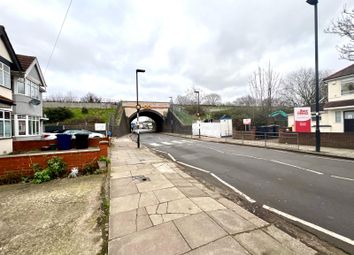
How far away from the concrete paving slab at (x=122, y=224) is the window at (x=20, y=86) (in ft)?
64.4

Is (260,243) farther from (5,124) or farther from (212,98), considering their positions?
(212,98)

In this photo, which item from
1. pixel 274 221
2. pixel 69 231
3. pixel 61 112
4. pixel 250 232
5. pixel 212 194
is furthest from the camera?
pixel 61 112

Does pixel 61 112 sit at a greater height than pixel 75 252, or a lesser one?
greater

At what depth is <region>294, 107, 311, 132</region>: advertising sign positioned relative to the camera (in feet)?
48.4

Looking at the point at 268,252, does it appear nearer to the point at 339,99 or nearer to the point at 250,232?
the point at 250,232

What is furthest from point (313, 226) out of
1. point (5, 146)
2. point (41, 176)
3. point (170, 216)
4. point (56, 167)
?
point (5, 146)

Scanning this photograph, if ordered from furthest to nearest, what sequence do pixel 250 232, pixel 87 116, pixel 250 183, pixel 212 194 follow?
1. pixel 87 116
2. pixel 250 183
3. pixel 212 194
4. pixel 250 232

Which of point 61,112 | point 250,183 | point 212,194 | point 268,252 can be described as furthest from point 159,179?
point 61,112

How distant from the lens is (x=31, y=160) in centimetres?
770

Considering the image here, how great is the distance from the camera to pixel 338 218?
13.6ft

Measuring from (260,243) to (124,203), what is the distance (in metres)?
3.12

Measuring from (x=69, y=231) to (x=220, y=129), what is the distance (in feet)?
87.0

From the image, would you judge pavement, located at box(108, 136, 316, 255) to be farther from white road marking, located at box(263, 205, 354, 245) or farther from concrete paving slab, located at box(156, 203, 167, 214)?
white road marking, located at box(263, 205, 354, 245)

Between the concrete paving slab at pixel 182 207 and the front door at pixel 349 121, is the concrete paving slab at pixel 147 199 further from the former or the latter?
the front door at pixel 349 121
